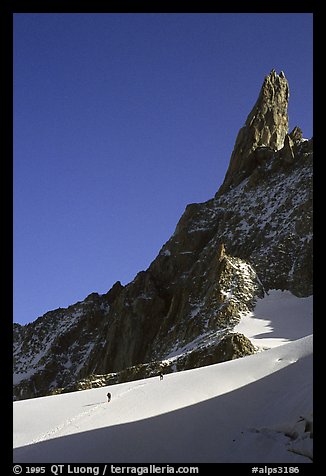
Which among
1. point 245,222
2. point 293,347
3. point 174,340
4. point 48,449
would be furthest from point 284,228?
point 48,449

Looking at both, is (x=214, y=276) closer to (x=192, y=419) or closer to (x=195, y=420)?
(x=192, y=419)

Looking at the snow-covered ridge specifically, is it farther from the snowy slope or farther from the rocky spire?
the rocky spire

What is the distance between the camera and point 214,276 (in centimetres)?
5009

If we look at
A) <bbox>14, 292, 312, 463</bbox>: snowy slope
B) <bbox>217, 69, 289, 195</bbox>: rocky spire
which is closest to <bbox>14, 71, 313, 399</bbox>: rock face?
<bbox>217, 69, 289, 195</bbox>: rocky spire

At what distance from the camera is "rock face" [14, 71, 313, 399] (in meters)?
44.4

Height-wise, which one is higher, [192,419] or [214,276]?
[214,276]

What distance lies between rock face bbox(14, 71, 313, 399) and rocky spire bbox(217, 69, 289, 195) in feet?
0.60

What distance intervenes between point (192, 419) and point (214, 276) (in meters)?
35.3

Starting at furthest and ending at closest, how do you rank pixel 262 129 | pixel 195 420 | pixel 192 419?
1. pixel 262 129
2. pixel 192 419
3. pixel 195 420

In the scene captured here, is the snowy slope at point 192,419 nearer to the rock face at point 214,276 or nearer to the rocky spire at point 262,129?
the rock face at point 214,276

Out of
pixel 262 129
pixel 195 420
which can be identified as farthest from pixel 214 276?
pixel 262 129

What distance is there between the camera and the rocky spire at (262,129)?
74.5 metres
